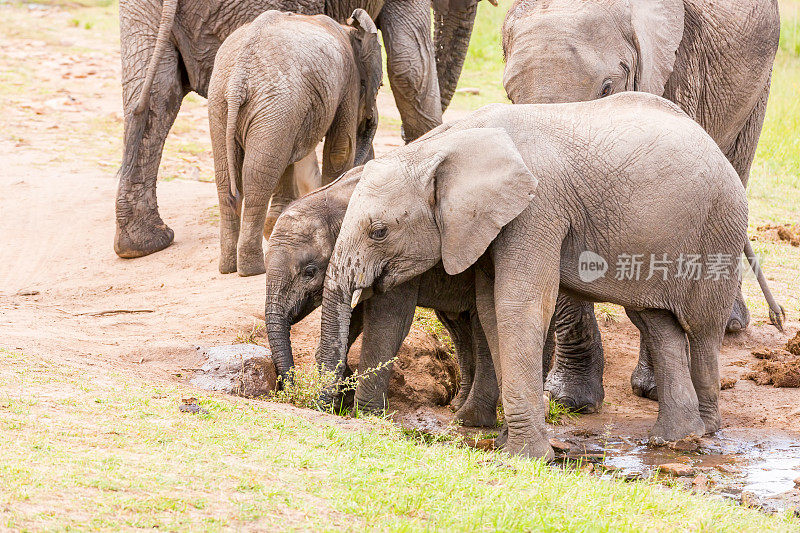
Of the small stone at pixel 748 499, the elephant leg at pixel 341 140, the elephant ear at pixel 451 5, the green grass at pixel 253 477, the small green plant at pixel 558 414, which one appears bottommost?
the small green plant at pixel 558 414

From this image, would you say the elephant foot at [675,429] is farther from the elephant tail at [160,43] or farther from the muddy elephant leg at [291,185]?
the elephant tail at [160,43]

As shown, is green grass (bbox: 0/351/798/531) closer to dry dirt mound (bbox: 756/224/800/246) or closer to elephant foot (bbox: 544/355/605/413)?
elephant foot (bbox: 544/355/605/413)

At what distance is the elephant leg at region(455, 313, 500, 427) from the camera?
219 inches

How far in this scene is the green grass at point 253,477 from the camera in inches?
131

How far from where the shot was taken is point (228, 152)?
6.62 metres

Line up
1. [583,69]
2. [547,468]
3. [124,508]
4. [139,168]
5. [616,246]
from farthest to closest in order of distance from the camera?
[139,168] < [583,69] < [616,246] < [547,468] < [124,508]

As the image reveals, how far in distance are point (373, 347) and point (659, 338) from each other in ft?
4.38

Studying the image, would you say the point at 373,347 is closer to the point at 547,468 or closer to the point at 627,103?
the point at 547,468

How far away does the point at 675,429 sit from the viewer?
5.30 metres

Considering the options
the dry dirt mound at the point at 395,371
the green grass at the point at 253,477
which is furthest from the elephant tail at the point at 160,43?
the green grass at the point at 253,477

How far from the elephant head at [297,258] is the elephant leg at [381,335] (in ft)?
1.09

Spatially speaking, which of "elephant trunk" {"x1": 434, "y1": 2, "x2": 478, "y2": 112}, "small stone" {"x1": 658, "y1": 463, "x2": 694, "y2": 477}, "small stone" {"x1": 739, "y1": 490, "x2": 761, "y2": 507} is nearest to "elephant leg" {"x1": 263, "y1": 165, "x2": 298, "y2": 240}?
"elephant trunk" {"x1": 434, "y1": 2, "x2": 478, "y2": 112}

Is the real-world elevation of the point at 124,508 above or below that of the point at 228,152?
below

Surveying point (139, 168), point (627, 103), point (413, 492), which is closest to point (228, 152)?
point (139, 168)
